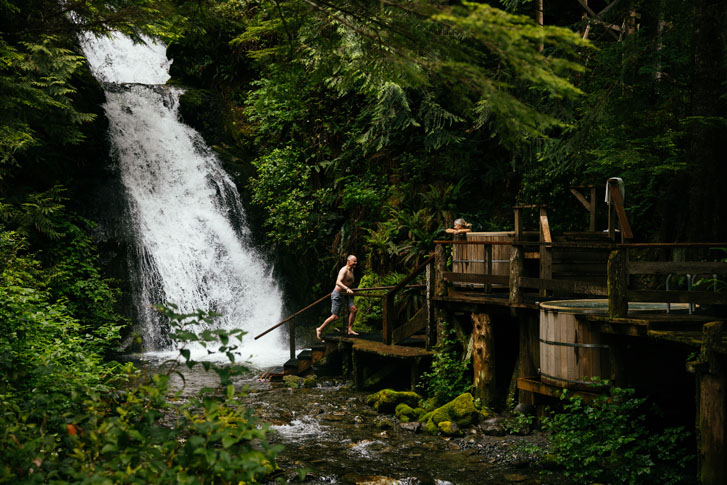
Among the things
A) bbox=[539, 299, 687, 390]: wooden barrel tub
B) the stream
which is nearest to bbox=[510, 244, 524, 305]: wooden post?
bbox=[539, 299, 687, 390]: wooden barrel tub

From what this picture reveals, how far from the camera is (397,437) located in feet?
33.3

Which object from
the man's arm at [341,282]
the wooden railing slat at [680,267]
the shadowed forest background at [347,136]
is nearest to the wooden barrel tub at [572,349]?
the wooden railing slat at [680,267]

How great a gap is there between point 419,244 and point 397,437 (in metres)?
7.46

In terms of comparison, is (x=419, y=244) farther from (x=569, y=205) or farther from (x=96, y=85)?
(x=96, y=85)

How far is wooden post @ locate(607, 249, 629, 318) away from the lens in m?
7.94

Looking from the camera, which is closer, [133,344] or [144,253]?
[133,344]

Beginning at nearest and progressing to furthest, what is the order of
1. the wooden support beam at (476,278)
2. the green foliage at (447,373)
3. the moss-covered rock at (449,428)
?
the moss-covered rock at (449,428)
the wooden support beam at (476,278)
the green foliage at (447,373)

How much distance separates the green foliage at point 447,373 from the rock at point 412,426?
Answer: 106 centimetres

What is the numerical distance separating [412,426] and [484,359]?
1646 mm

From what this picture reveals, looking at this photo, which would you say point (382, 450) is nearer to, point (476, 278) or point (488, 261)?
point (476, 278)

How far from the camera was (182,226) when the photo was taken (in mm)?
20562

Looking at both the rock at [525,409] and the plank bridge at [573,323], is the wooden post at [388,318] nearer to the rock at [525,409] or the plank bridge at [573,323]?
the plank bridge at [573,323]

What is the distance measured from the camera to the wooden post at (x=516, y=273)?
33.7ft

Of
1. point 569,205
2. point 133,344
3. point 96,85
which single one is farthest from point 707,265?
point 96,85
